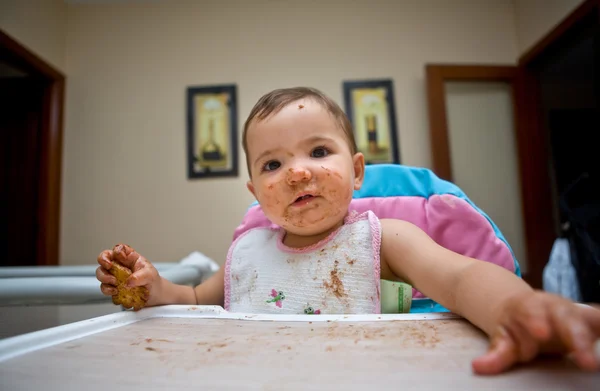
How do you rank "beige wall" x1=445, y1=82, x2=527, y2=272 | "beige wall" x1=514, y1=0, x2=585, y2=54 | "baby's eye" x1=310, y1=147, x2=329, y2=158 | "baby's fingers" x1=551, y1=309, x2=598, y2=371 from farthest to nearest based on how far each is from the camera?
"beige wall" x1=445, y1=82, x2=527, y2=272 < "beige wall" x1=514, y1=0, x2=585, y2=54 < "baby's eye" x1=310, y1=147, x2=329, y2=158 < "baby's fingers" x1=551, y1=309, x2=598, y2=371

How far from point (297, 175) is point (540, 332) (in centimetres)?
49

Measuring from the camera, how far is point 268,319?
23.0 inches

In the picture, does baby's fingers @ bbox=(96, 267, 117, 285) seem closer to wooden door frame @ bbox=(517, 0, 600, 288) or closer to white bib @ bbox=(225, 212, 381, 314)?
white bib @ bbox=(225, 212, 381, 314)

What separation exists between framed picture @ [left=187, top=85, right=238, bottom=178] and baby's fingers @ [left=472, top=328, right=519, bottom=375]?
2559mm

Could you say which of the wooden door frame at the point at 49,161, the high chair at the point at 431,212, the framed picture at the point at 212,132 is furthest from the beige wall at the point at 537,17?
the wooden door frame at the point at 49,161

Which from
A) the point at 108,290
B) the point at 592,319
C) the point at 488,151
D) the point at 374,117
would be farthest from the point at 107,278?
the point at 488,151

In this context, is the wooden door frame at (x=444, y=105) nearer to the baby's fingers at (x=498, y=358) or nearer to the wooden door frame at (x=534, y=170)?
the wooden door frame at (x=534, y=170)

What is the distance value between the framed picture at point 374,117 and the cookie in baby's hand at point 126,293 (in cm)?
228

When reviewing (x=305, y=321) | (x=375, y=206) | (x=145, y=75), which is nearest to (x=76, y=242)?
(x=145, y=75)

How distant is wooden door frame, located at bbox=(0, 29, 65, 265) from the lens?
2734 mm

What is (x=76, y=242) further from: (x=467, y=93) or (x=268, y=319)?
(x=467, y=93)

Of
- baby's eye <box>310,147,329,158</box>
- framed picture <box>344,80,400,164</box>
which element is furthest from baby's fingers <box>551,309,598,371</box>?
framed picture <box>344,80,400,164</box>

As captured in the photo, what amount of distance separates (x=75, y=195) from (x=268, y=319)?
286cm

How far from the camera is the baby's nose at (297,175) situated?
74cm
